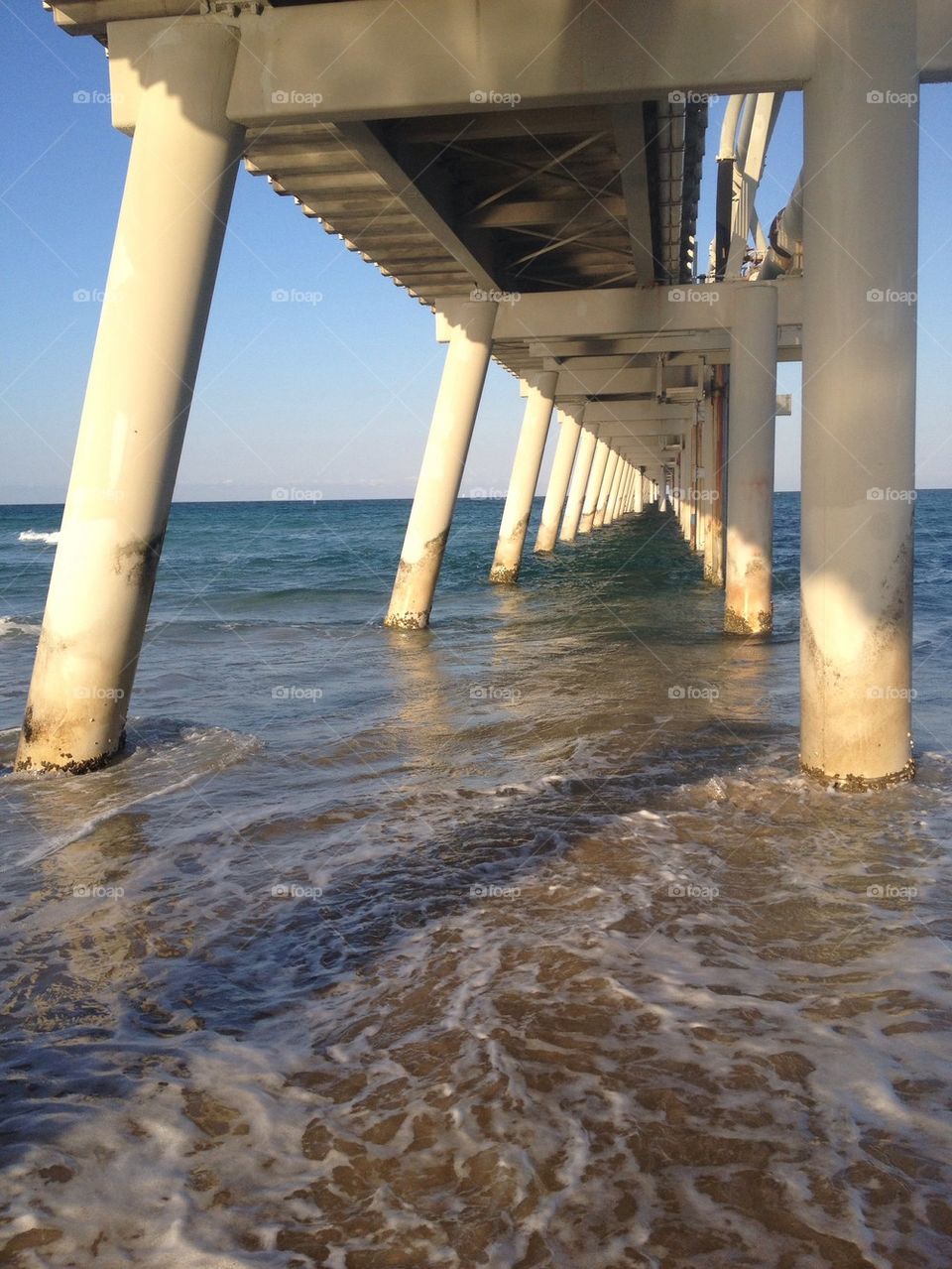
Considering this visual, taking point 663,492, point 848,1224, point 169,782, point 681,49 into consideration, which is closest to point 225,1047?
point 848,1224

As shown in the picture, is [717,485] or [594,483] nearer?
[717,485]

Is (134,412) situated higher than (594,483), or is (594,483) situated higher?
(594,483)

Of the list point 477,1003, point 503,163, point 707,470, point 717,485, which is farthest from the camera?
point 707,470

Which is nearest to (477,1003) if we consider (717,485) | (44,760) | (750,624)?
(44,760)

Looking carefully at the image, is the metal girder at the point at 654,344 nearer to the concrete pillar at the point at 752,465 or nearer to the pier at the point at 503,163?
the concrete pillar at the point at 752,465

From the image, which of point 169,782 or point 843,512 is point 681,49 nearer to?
point 843,512

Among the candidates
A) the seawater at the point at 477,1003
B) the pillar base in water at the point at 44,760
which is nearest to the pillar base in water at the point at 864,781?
the seawater at the point at 477,1003

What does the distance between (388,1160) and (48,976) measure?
69.2 inches

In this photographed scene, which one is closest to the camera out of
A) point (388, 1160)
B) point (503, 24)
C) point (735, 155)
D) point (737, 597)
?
point (388, 1160)

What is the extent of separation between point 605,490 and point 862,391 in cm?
5731

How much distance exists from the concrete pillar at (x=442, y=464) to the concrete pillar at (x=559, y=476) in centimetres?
1799

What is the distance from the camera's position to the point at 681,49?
7.40 metres

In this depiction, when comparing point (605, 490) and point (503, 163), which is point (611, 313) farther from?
point (605, 490)

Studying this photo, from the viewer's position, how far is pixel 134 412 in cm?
723
